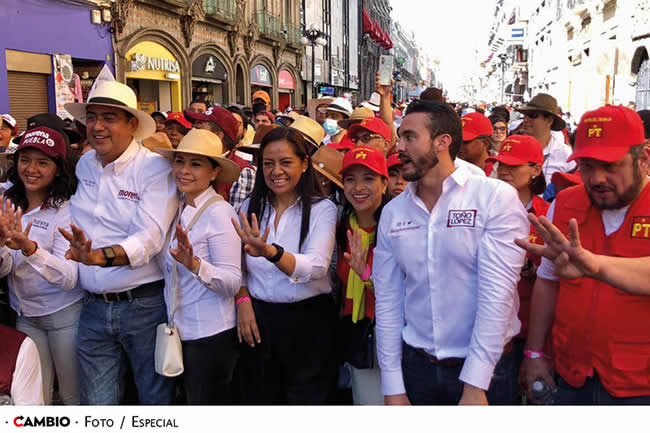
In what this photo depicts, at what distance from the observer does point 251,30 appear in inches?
995

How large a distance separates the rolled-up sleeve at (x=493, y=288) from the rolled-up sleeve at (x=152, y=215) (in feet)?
5.74

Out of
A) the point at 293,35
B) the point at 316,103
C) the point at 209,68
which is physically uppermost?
the point at 293,35

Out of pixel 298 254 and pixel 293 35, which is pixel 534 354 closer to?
pixel 298 254

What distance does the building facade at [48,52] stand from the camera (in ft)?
38.4

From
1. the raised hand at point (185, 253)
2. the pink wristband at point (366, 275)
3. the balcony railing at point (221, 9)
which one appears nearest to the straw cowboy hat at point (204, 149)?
the raised hand at point (185, 253)

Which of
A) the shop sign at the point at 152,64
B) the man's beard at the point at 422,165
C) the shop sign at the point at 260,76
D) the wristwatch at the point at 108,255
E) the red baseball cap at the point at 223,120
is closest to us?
the man's beard at the point at 422,165

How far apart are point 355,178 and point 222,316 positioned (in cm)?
110

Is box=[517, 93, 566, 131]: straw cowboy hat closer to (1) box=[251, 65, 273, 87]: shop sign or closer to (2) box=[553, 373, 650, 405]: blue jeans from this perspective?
(2) box=[553, 373, 650, 405]: blue jeans

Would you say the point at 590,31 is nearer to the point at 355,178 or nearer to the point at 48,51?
the point at 48,51

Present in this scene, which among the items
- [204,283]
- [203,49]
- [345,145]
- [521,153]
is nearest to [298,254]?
[204,283]

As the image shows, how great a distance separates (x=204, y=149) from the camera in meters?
3.11

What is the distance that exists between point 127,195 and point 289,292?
1.08 metres

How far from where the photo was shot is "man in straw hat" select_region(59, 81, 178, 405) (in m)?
3.06

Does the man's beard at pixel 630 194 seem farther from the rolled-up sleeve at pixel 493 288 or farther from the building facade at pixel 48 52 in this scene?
the building facade at pixel 48 52
